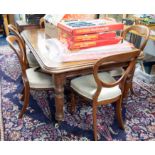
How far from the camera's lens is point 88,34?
1.47m

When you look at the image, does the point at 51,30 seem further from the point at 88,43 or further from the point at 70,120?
the point at 70,120

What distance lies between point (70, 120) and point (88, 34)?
855 mm

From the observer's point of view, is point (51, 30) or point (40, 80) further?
point (51, 30)

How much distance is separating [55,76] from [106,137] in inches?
28.7

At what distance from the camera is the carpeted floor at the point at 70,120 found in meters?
1.68

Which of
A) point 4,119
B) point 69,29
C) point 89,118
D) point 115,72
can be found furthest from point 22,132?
point 115,72

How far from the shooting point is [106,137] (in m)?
1.67

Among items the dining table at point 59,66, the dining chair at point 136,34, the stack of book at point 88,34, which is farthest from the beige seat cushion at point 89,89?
the dining chair at point 136,34

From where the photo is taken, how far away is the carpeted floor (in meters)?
1.68

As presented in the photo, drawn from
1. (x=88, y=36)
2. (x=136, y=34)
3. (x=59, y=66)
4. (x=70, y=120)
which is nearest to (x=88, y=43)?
(x=88, y=36)

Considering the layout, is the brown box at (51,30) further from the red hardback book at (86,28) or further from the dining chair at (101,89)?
the dining chair at (101,89)

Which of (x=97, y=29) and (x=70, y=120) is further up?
(x=97, y=29)
